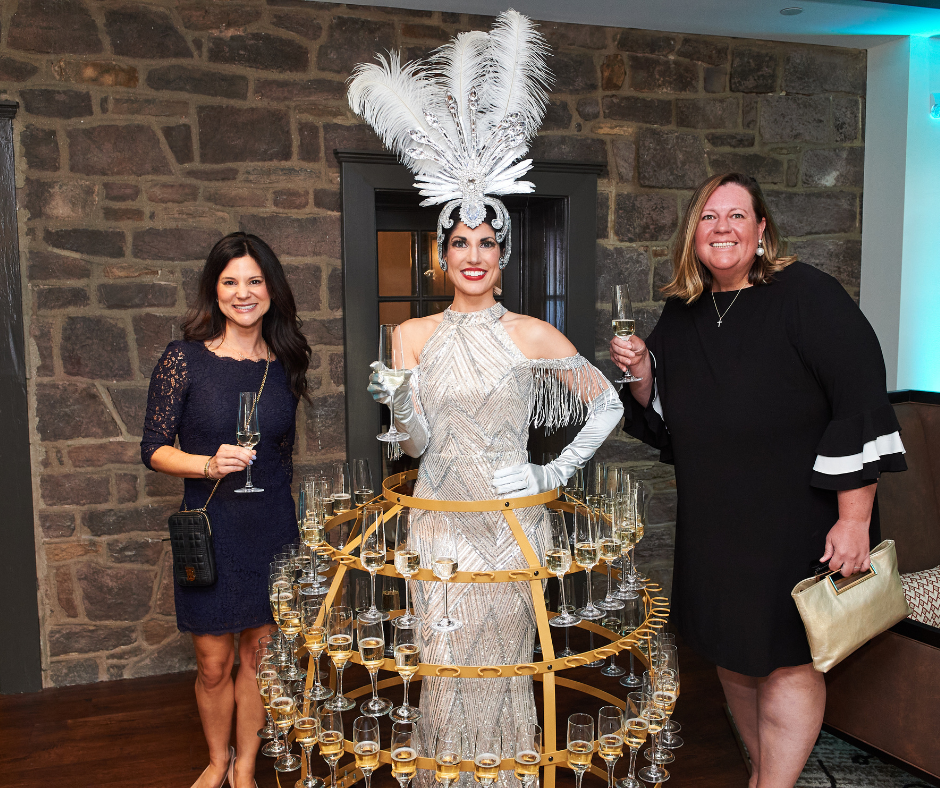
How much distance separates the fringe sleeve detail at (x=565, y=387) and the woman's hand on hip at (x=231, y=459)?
3.08ft

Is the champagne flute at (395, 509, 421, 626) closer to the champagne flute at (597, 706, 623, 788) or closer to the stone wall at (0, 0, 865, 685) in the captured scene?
the champagne flute at (597, 706, 623, 788)

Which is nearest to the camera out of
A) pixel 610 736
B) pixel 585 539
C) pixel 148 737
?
pixel 610 736

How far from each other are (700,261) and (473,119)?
859mm

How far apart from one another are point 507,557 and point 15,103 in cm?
292

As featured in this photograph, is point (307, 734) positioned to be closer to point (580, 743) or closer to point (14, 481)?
point (580, 743)

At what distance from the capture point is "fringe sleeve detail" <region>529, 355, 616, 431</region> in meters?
2.57

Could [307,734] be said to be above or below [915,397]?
below

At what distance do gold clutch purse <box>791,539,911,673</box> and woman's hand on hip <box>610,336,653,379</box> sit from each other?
0.80 m

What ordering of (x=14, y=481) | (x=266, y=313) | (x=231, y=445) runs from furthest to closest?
(x=14, y=481), (x=266, y=313), (x=231, y=445)

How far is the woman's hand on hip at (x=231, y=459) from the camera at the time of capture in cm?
253

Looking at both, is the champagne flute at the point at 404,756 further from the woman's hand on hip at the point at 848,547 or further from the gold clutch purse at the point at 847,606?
the woman's hand on hip at the point at 848,547

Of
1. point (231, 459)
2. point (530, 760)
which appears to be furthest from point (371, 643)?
point (231, 459)

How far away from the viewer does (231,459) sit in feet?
8.34

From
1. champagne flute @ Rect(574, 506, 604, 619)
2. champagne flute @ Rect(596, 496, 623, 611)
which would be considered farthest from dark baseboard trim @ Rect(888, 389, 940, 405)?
champagne flute @ Rect(574, 506, 604, 619)
